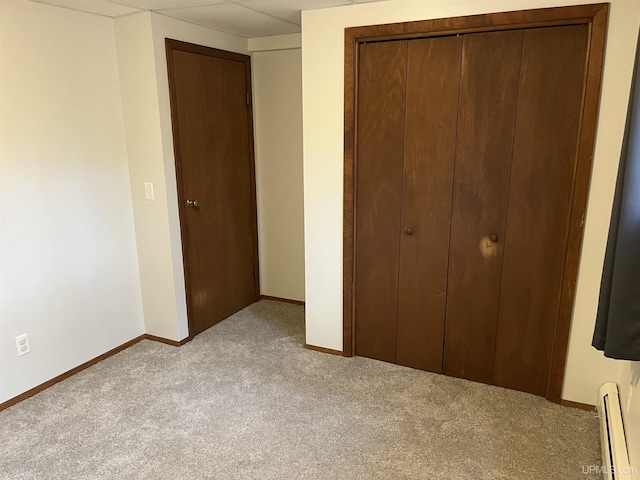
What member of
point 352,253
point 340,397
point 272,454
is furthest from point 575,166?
point 272,454

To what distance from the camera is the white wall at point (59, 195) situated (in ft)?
7.98

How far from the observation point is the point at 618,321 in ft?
5.23

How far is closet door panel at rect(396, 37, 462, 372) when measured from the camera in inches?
96.3

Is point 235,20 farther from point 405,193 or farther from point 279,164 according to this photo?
point 405,193

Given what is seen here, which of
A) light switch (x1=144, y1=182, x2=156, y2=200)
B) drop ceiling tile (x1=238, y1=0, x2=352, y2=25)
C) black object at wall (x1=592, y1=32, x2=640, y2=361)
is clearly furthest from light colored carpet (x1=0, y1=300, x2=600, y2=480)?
drop ceiling tile (x1=238, y1=0, x2=352, y2=25)

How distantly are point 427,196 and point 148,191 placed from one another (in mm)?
1806

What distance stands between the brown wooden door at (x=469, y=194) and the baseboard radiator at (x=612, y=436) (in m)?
0.33

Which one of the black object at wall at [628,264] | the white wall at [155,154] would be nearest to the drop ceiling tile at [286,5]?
the white wall at [155,154]

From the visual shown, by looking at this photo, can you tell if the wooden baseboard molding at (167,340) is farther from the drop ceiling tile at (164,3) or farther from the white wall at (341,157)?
the drop ceiling tile at (164,3)

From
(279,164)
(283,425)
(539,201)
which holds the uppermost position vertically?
(279,164)

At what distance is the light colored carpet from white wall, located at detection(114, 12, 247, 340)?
42 cm

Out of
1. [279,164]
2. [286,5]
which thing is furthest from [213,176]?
[286,5]

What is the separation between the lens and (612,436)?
1.95m

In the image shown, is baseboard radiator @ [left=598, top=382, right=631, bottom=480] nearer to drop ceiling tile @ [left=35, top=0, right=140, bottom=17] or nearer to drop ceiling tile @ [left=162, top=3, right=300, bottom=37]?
drop ceiling tile @ [left=162, top=3, right=300, bottom=37]
